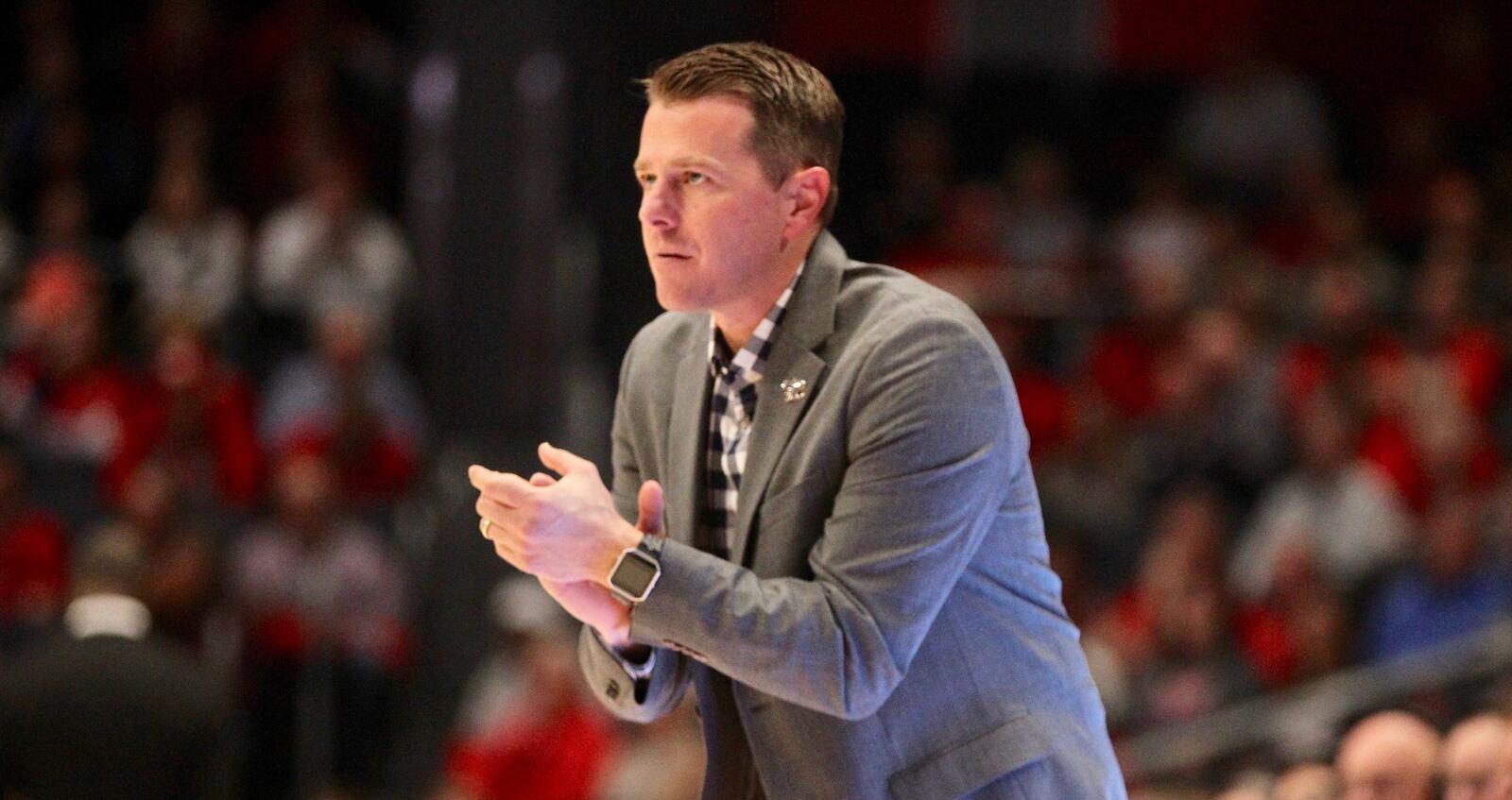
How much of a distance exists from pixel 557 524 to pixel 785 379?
370 mm

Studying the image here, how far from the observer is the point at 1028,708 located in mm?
2307

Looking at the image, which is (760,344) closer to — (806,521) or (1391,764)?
(806,521)

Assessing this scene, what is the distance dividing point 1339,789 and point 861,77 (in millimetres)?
6011

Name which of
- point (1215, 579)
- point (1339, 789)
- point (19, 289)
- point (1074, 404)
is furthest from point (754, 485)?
point (19, 289)

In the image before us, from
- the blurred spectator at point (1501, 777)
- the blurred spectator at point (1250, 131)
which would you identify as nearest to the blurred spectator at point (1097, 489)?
the blurred spectator at point (1250, 131)

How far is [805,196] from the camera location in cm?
238

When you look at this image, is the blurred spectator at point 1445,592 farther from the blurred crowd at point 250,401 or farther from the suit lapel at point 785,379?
the suit lapel at point 785,379

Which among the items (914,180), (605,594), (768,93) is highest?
(768,93)

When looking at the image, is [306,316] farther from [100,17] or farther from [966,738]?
[966,738]

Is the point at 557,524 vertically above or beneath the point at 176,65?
above

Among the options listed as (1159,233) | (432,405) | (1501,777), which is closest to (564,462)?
(1501,777)

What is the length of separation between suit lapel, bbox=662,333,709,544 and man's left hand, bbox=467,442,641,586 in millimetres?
244

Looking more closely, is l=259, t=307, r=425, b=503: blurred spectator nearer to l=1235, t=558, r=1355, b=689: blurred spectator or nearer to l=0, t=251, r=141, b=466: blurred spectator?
l=0, t=251, r=141, b=466: blurred spectator

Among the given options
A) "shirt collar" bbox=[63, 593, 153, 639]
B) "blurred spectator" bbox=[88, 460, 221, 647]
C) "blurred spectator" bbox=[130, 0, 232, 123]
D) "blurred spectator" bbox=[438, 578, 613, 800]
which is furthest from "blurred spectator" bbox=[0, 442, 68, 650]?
"blurred spectator" bbox=[130, 0, 232, 123]
